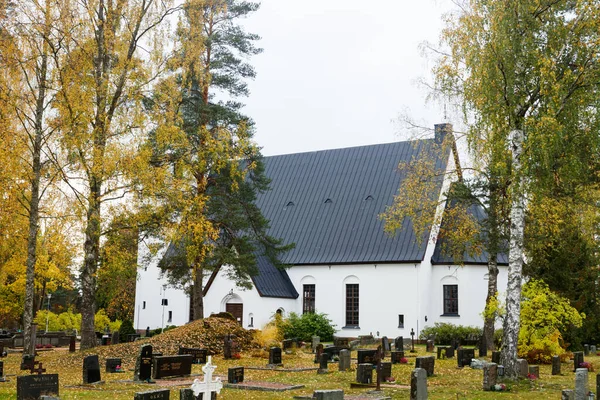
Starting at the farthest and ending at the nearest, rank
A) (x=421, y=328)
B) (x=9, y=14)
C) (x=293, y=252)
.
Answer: (x=293, y=252), (x=421, y=328), (x=9, y=14)

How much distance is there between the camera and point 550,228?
21094 mm

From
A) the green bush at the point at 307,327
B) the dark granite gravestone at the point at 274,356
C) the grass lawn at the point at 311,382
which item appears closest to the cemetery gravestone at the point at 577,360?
the grass lawn at the point at 311,382

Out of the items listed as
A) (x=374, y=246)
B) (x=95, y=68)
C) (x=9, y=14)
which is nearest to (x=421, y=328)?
(x=374, y=246)

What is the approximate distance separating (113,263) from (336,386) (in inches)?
328

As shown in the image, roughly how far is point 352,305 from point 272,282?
14.2 feet

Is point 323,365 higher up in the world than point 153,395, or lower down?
lower down

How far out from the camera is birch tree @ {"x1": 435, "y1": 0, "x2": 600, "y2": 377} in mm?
14680

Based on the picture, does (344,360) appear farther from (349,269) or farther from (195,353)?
(349,269)

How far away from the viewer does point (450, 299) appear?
3262 centimetres

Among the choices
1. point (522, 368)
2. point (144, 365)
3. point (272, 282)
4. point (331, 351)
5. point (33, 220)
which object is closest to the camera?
point (144, 365)

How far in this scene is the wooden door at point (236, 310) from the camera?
111ft

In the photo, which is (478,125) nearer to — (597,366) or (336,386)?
(336,386)

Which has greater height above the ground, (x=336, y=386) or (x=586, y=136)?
(x=586, y=136)

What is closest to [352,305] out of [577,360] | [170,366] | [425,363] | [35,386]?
[577,360]
